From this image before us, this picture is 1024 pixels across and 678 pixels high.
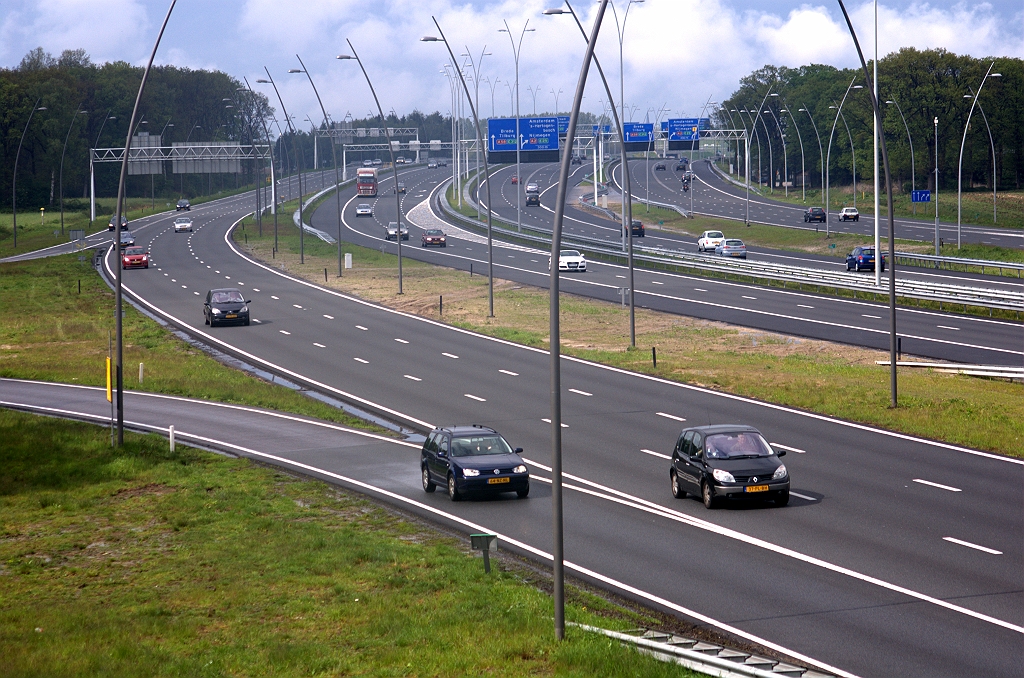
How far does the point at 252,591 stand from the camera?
56.3ft

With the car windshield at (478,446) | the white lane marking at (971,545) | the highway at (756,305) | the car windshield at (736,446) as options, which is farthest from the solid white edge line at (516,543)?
the highway at (756,305)

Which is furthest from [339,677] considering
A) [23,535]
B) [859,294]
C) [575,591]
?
[859,294]

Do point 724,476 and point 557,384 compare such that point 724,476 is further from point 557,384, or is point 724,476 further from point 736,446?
point 557,384

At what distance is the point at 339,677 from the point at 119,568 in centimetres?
724

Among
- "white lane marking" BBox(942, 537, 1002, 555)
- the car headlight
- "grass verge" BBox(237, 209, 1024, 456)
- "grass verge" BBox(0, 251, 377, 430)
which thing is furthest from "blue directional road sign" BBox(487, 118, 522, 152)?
"white lane marking" BBox(942, 537, 1002, 555)

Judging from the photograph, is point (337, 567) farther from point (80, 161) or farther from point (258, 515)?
point (80, 161)

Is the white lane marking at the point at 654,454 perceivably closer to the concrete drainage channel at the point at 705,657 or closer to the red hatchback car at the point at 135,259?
the concrete drainage channel at the point at 705,657

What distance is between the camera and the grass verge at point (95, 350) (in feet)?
130

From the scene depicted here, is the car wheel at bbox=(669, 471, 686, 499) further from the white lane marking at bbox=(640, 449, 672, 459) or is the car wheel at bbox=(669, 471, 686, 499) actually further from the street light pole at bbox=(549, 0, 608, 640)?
the street light pole at bbox=(549, 0, 608, 640)

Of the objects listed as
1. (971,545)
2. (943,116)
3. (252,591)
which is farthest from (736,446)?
(943,116)

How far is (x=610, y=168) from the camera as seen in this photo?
17475 cm

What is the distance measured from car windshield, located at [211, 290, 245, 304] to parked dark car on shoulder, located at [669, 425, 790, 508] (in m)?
37.3

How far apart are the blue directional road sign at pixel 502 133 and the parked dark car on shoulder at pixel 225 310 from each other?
2144 inches

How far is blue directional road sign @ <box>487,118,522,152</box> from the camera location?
4213 inches
